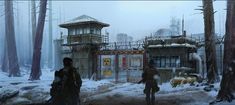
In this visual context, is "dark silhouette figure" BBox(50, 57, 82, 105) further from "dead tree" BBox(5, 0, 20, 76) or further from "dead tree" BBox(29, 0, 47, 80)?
"dead tree" BBox(5, 0, 20, 76)

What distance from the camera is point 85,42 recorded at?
33.7 metres

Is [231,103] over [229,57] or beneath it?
beneath

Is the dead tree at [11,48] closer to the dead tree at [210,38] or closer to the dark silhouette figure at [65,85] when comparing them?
the dead tree at [210,38]

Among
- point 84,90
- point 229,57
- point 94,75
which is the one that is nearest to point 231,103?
point 229,57

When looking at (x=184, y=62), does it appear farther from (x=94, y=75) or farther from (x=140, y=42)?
(x=94, y=75)

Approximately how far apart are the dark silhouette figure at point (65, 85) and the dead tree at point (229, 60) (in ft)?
25.1

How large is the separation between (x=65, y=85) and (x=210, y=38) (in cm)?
1465

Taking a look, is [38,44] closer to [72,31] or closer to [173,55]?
[72,31]

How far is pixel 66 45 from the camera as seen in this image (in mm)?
35062

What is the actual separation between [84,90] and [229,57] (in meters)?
12.2

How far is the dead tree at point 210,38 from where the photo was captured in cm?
2152

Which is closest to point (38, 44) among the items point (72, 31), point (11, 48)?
point (72, 31)

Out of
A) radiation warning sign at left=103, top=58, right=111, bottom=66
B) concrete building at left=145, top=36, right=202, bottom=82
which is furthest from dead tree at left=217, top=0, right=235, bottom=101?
radiation warning sign at left=103, top=58, right=111, bottom=66

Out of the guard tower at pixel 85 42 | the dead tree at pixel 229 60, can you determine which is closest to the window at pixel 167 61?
the guard tower at pixel 85 42
